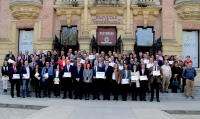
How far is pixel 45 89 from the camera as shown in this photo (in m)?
14.3

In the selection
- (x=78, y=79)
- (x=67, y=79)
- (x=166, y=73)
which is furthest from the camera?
(x=166, y=73)

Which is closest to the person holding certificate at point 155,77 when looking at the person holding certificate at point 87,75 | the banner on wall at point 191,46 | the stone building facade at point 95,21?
the person holding certificate at point 87,75

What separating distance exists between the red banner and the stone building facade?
8cm

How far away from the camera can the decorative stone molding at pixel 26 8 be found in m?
19.0

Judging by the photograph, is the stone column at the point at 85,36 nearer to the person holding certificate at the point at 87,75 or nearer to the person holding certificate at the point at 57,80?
the person holding certificate at the point at 57,80

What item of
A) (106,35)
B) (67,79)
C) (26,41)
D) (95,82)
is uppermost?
(106,35)

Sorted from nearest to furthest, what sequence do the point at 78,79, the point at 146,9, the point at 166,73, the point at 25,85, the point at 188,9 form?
the point at 78,79, the point at 25,85, the point at 166,73, the point at 188,9, the point at 146,9

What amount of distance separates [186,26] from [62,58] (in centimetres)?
1054

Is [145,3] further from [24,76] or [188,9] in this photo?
[24,76]

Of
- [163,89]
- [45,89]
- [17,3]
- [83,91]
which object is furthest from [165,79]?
[17,3]

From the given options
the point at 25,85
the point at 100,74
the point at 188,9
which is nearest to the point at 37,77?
the point at 25,85

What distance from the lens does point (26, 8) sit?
19109 mm

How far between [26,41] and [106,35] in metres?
6.80

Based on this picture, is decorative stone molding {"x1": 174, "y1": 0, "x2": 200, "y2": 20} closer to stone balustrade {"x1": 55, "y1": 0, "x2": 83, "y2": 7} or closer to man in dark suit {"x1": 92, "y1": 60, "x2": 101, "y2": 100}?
stone balustrade {"x1": 55, "y1": 0, "x2": 83, "y2": 7}
